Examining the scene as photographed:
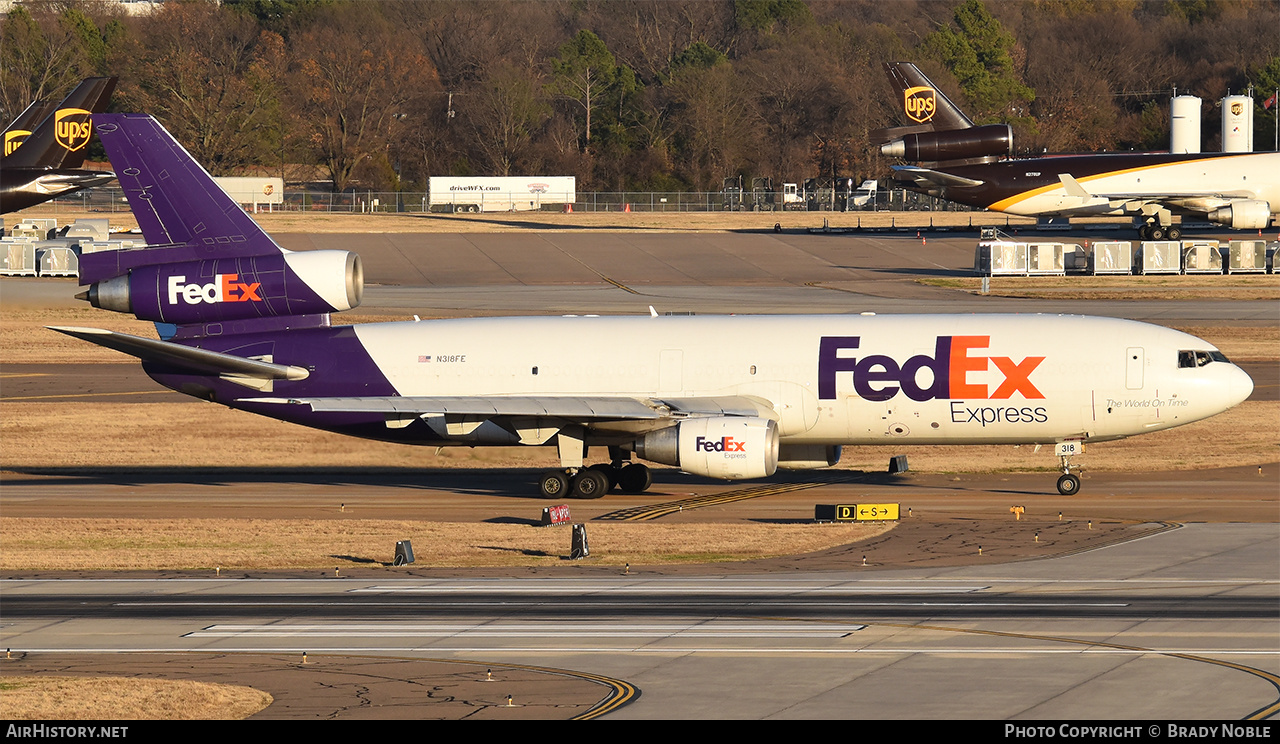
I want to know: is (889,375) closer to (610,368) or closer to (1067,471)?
(1067,471)

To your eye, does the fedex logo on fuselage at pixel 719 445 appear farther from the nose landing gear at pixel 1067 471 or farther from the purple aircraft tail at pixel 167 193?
the purple aircraft tail at pixel 167 193

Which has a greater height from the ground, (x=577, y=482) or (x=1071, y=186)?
(x=1071, y=186)

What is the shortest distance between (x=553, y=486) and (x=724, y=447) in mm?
6158

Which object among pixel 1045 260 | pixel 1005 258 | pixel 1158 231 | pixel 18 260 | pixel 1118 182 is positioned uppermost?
pixel 1118 182

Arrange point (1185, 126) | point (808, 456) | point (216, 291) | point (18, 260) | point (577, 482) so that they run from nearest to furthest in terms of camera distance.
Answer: point (577, 482)
point (216, 291)
point (808, 456)
point (18, 260)
point (1185, 126)

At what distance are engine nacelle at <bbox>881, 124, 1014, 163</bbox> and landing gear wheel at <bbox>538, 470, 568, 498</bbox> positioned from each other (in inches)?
2979

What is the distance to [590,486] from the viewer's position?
4447 centimetres

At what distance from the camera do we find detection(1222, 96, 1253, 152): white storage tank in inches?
5487

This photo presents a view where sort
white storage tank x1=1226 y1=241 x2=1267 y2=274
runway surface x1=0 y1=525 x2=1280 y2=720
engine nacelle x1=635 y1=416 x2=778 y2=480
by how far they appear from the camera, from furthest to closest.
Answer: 1. white storage tank x1=1226 y1=241 x2=1267 y2=274
2. engine nacelle x1=635 y1=416 x2=778 y2=480
3. runway surface x1=0 y1=525 x2=1280 y2=720

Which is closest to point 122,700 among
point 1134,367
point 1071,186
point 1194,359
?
point 1134,367

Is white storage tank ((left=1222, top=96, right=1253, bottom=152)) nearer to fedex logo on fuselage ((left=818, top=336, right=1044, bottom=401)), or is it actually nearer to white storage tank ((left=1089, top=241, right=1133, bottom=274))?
white storage tank ((left=1089, top=241, right=1133, bottom=274))

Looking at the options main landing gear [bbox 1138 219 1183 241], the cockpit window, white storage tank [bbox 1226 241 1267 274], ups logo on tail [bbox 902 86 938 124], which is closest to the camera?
the cockpit window

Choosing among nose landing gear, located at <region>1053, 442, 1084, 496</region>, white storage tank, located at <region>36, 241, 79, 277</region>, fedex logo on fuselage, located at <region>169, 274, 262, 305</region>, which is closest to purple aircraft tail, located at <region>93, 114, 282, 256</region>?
fedex logo on fuselage, located at <region>169, 274, 262, 305</region>

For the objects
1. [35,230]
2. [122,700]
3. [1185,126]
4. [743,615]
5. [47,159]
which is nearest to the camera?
[122,700]
